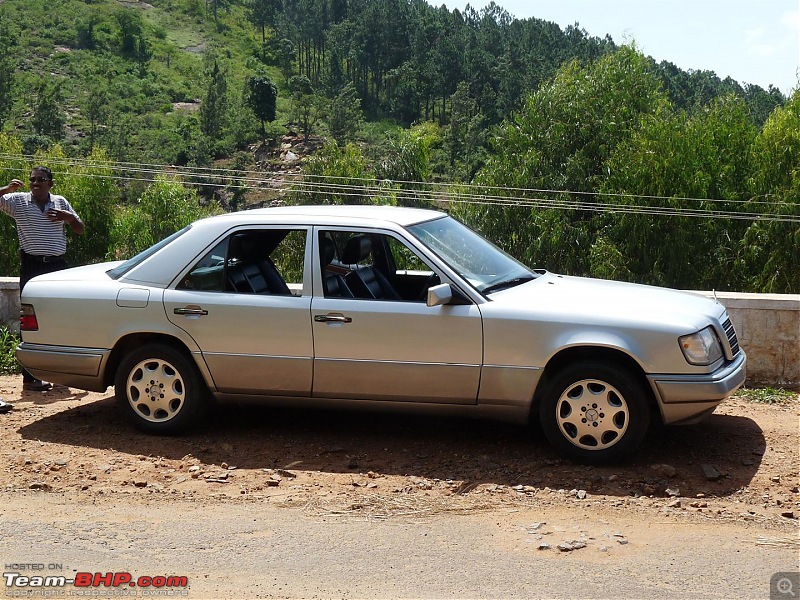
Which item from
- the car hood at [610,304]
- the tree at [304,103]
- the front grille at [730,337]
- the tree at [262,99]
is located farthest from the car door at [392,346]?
the tree at [262,99]

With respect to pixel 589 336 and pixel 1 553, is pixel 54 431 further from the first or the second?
pixel 589 336

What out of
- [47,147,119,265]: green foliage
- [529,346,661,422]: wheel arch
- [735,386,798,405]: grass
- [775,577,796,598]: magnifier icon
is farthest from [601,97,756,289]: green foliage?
[47,147,119,265]: green foliage

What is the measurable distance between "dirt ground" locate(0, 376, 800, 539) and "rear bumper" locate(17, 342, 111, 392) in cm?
42

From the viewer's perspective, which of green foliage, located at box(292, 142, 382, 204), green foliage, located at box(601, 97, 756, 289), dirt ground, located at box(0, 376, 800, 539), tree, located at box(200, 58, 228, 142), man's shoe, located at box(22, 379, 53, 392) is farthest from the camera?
tree, located at box(200, 58, 228, 142)

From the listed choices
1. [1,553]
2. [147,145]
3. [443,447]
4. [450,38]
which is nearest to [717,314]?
[443,447]

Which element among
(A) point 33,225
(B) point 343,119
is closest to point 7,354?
(A) point 33,225

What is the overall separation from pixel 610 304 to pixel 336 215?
2002 mm

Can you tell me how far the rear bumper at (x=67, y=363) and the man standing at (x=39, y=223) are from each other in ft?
4.94

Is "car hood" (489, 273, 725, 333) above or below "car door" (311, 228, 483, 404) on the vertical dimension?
above

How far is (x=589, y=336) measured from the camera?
593cm

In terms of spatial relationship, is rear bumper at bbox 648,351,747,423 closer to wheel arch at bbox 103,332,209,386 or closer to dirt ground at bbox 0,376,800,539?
dirt ground at bbox 0,376,800,539

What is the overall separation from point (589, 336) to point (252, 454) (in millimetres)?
2404

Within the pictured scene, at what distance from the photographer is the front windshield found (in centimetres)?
646

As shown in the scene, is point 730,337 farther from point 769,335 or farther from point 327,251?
point 327,251
